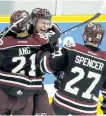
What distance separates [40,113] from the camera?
2564 mm

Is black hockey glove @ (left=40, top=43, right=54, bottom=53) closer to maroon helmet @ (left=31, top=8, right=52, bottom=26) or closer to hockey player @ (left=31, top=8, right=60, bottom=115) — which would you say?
hockey player @ (left=31, top=8, right=60, bottom=115)

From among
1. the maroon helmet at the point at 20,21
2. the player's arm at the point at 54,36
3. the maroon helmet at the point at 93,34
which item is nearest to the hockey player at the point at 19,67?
the maroon helmet at the point at 20,21

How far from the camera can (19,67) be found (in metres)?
2.40

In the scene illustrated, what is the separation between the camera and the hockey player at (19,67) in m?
2.38

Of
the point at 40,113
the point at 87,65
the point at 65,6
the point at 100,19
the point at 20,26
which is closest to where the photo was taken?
the point at 87,65

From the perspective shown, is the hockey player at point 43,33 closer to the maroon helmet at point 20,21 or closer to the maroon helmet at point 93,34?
the maroon helmet at point 20,21

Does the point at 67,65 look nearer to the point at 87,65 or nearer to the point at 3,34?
the point at 87,65

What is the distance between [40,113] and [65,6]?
1.51 m

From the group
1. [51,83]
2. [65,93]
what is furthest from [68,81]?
[51,83]

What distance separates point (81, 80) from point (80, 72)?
5 centimetres

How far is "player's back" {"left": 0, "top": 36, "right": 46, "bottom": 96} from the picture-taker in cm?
238

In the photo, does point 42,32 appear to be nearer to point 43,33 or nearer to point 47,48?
point 43,33

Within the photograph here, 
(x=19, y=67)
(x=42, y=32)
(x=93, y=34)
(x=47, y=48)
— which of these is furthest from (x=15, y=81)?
(x=93, y=34)

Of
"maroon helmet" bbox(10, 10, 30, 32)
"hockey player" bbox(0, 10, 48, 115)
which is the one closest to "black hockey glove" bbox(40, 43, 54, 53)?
"hockey player" bbox(0, 10, 48, 115)
